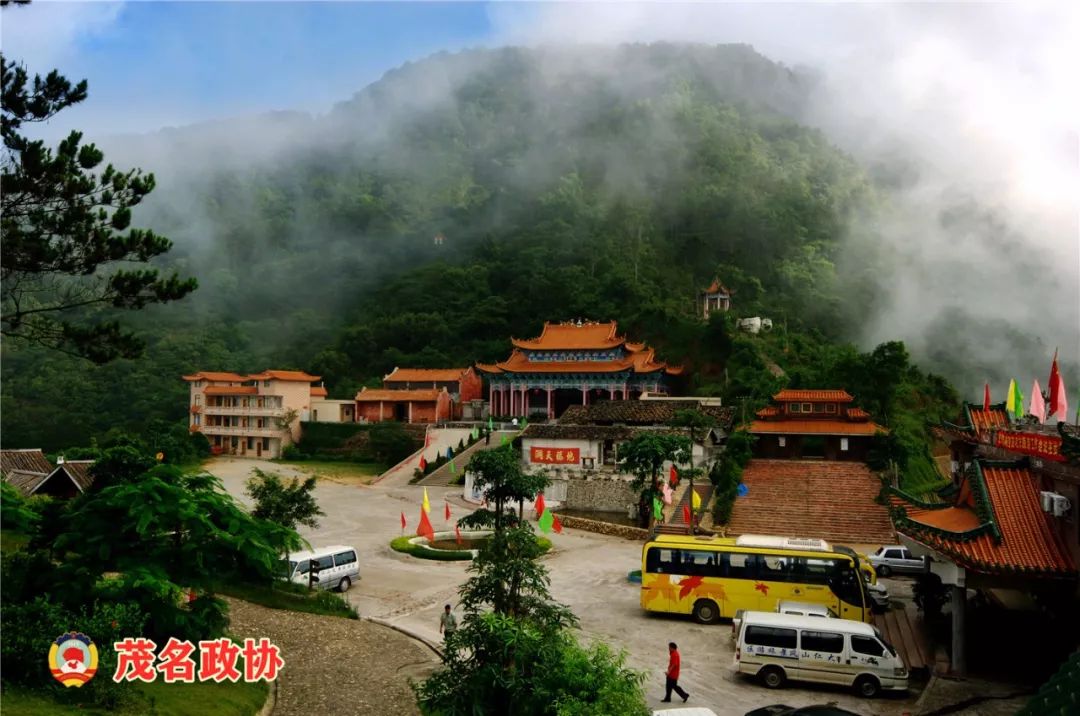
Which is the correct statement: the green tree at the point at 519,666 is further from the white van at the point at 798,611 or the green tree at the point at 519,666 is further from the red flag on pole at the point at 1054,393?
the red flag on pole at the point at 1054,393

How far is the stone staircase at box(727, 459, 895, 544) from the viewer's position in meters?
26.1

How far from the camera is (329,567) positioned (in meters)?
19.2

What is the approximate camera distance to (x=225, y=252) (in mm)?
104875

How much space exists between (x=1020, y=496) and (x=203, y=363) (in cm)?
6674

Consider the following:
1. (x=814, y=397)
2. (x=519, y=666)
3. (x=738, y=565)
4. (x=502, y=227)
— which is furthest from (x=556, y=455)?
(x=502, y=227)

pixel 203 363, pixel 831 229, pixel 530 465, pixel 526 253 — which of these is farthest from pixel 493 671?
pixel 831 229

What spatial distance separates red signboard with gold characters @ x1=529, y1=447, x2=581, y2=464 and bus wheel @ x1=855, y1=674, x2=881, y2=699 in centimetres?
2236

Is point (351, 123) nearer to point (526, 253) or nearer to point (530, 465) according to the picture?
point (526, 253)

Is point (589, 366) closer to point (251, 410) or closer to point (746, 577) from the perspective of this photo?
point (251, 410)

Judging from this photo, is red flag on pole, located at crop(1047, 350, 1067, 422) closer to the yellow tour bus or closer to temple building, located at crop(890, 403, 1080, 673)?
temple building, located at crop(890, 403, 1080, 673)

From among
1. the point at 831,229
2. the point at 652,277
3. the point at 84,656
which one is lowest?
the point at 84,656

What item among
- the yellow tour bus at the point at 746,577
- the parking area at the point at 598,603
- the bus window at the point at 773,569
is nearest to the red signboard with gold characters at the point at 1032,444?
the yellow tour bus at the point at 746,577

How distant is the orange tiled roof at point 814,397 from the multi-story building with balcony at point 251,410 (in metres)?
33.2

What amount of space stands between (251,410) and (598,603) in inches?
1578
